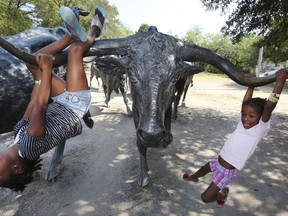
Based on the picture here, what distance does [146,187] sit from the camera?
4.01 meters

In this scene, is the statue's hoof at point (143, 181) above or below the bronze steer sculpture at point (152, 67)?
below

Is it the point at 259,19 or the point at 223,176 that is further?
the point at 259,19

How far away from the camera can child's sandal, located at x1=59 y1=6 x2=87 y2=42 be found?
2.56 m

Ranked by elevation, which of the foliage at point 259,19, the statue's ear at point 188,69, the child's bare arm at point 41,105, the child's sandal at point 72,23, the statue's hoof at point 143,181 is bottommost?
the statue's hoof at point 143,181

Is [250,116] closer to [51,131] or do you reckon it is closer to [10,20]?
[51,131]

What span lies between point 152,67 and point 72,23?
3.18 feet

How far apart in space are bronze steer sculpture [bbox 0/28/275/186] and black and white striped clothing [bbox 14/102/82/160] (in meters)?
0.67

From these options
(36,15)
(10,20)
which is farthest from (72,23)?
(36,15)

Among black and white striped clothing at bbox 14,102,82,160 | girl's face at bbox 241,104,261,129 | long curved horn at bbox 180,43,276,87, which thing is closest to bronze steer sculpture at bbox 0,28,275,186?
long curved horn at bbox 180,43,276,87

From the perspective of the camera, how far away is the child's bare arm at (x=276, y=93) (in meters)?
2.52

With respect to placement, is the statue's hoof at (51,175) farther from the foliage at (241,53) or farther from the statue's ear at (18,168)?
the foliage at (241,53)

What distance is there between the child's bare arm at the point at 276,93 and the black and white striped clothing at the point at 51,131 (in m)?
2.03

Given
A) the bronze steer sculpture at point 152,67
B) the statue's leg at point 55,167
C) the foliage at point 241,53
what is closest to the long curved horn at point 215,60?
the bronze steer sculpture at point 152,67

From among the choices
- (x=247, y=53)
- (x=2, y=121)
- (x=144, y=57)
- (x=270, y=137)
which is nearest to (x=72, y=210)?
(x=2, y=121)
